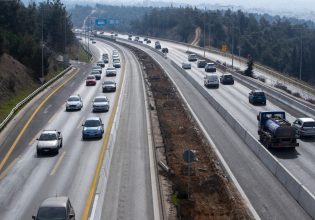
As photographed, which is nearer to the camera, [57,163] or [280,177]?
[280,177]

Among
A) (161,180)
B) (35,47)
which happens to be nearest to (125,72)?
(35,47)

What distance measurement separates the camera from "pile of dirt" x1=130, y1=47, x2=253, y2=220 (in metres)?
25.3

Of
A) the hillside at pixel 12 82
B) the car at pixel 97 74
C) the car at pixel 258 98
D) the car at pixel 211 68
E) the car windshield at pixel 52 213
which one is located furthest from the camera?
the car at pixel 211 68

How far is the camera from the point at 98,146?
38.0 meters

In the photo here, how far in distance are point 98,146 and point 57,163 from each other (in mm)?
4775

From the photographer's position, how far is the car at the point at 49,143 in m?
35.7

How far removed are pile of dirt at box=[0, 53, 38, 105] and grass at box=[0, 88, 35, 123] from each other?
14.6 inches

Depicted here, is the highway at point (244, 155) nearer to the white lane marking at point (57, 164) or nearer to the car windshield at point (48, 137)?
the white lane marking at point (57, 164)

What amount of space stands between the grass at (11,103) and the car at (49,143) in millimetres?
11137

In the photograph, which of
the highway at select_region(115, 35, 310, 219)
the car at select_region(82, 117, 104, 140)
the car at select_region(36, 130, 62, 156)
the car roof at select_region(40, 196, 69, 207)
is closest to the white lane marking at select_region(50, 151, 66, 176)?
the car at select_region(36, 130, 62, 156)

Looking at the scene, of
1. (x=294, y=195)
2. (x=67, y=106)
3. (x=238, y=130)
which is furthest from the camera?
(x=67, y=106)

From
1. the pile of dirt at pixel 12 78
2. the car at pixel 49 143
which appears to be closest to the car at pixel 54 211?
the car at pixel 49 143

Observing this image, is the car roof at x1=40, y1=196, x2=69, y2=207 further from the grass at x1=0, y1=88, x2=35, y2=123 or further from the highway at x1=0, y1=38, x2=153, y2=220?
the grass at x1=0, y1=88, x2=35, y2=123

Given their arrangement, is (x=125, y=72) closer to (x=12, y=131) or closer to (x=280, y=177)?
(x=12, y=131)
